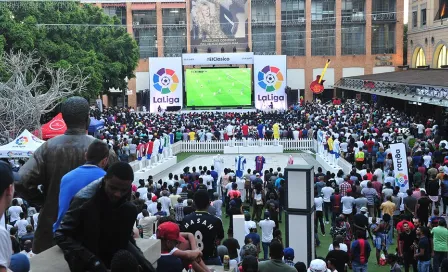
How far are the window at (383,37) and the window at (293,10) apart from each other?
6.49m

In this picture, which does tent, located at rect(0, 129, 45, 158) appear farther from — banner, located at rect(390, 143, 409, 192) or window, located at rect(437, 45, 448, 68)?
window, located at rect(437, 45, 448, 68)

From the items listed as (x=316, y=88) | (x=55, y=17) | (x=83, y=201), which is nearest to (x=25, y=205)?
(x=83, y=201)

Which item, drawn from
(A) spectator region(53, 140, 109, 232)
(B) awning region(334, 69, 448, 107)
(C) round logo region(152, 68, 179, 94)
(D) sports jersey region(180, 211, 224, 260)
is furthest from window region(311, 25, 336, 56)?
(A) spectator region(53, 140, 109, 232)

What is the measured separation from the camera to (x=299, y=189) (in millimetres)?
9828

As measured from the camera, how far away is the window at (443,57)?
45013mm

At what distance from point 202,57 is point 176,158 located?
18.2 m

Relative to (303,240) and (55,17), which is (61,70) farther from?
(303,240)

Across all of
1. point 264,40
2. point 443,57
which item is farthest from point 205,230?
point 264,40

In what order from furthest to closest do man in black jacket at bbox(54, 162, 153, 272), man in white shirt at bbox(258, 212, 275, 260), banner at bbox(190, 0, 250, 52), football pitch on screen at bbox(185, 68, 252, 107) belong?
banner at bbox(190, 0, 250, 52), football pitch on screen at bbox(185, 68, 252, 107), man in white shirt at bbox(258, 212, 275, 260), man in black jacket at bbox(54, 162, 153, 272)

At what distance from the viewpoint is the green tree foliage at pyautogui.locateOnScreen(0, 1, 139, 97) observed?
3134cm

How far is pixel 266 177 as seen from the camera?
17.2m

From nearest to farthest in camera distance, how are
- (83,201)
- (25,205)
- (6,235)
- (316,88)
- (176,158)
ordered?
(6,235), (83,201), (25,205), (176,158), (316,88)

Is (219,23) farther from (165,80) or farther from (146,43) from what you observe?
(146,43)

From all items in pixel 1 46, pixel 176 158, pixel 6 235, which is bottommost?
pixel 176 158
